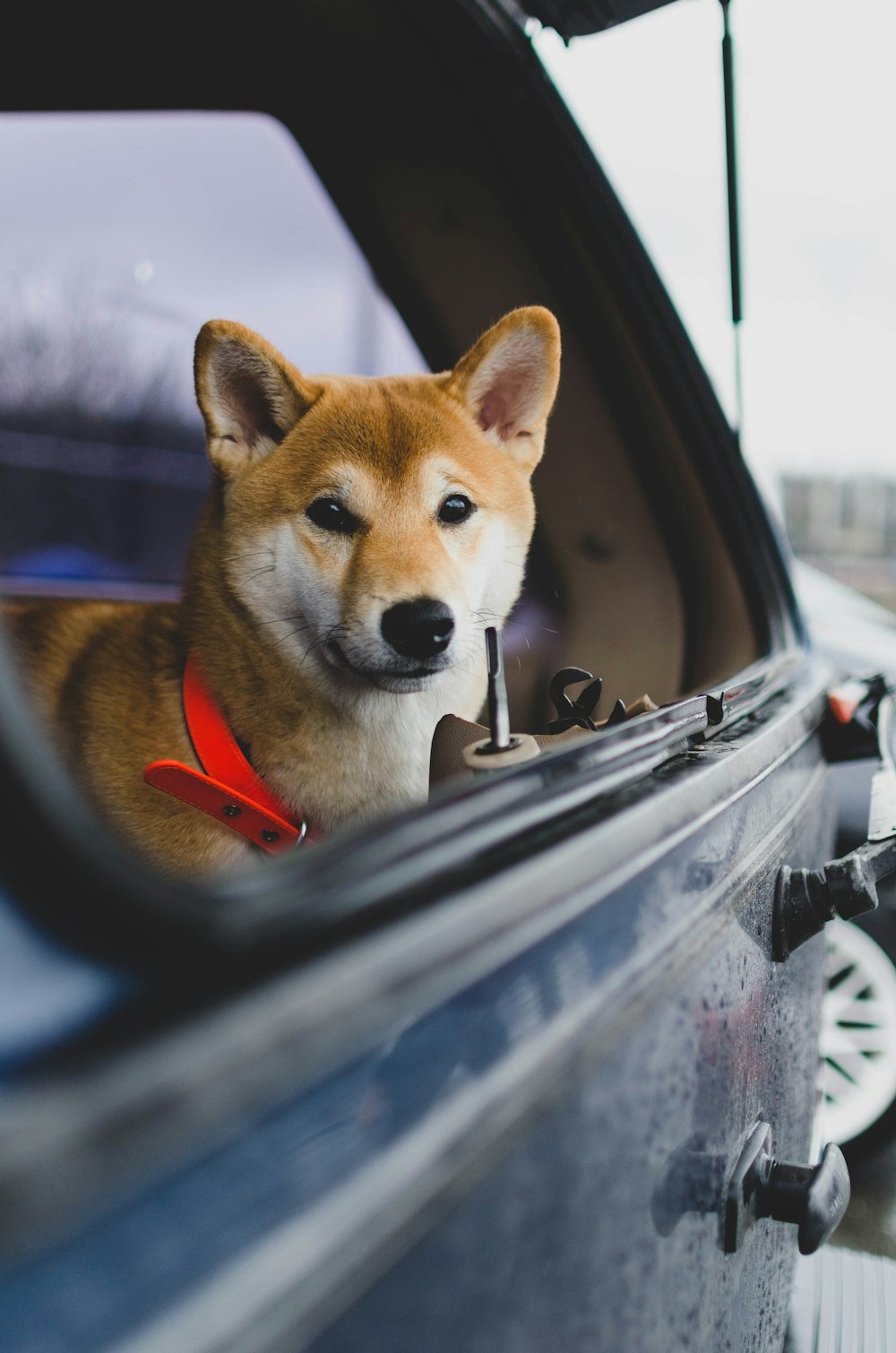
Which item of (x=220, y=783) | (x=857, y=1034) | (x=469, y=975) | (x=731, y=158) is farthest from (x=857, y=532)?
(x=469, y=975)

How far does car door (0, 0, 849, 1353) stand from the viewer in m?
0.42

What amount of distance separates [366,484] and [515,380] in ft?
0.83

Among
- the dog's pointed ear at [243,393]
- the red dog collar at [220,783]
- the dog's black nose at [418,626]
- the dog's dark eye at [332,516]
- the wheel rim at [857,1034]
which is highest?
the dog's pointed ear at [243,393]

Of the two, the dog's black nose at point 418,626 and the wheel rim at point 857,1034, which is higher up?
the dog's black nose at point 418,626

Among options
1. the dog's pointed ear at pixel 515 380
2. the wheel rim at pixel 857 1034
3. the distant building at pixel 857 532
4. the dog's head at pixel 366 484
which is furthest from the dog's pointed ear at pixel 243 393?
the distant building at pixel 857 532

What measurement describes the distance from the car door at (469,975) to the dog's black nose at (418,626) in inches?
5.8

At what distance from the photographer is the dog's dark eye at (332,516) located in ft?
5.04

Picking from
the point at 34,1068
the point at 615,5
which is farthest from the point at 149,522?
the point at 34,1068

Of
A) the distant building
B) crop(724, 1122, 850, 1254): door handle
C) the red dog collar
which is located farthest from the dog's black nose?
the distant building

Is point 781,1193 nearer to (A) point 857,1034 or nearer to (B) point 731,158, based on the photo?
(B) point 731,158

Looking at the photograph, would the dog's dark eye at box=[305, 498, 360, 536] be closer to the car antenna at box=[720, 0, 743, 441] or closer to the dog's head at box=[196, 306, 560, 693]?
the dog's head at box=[196, 306, 560, 693]

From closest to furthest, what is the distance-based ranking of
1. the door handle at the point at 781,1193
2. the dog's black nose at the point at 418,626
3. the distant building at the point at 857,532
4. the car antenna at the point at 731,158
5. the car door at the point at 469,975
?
the car door at the point at 469,975, the door handle at the point at 781,1193, the dog's black nose at the point at 418,626, the car antenna at the point at 731,158, the distant building at the point at 857,532

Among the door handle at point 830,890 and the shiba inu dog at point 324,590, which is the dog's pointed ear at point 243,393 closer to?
the shiba inu dog at point 324,590

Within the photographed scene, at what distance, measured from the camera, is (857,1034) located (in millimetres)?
3141
